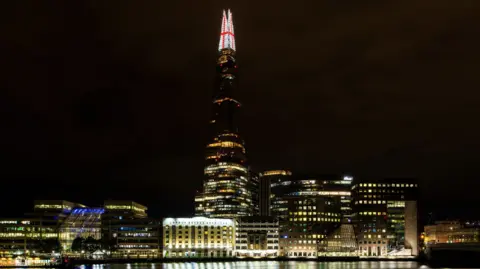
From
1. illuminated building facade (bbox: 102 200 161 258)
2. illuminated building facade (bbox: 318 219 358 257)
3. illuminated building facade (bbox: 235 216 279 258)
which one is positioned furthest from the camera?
illuminated building facade (bbox: 318 219 358 257)

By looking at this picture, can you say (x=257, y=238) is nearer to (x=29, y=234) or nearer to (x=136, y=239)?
(x=136, y=239)

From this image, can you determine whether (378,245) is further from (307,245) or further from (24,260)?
(24,260)

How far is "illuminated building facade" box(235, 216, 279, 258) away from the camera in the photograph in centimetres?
19375

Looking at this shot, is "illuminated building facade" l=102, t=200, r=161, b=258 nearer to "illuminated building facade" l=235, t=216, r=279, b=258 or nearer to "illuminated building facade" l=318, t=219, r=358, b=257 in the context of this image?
"illuminated building facade" l=235, t=216, r=279, b=258

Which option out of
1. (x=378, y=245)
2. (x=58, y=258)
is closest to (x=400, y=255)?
(x=378, y=245)

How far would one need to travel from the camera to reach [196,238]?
190 metres

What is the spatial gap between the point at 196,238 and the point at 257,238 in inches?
707

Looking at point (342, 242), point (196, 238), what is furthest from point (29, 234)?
point (342, 242)

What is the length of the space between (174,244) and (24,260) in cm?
5202

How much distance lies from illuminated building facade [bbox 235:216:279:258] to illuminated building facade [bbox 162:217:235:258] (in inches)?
128

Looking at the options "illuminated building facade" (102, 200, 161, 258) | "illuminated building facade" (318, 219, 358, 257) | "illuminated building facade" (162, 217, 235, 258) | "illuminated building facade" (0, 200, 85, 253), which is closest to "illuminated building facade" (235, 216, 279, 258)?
"illuminated building facade" (162, 217, 235, 258)

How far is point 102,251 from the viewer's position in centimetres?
18675

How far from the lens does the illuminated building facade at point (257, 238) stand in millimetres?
193750

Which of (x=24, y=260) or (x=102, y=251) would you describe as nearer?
(x=24, y=260)
